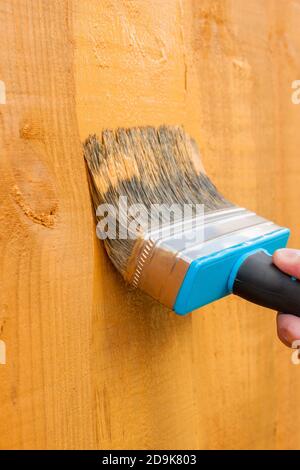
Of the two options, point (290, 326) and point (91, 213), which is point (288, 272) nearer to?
point (290, 326)

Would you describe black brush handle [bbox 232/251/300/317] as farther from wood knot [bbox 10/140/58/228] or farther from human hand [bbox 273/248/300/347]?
wood knot [bbox 10/140/58/228]

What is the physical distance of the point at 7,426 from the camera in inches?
20.9

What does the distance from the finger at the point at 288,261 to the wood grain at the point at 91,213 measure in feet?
0.59

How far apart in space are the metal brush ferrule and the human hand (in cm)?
5

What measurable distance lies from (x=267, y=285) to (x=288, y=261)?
33 millimetres

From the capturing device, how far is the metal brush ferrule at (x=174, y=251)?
1.75 feet

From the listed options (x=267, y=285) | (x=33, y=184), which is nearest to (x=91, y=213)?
(x=33, y=184)

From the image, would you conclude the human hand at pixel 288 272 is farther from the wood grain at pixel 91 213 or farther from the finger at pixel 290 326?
the wood grain at pixel 91 213

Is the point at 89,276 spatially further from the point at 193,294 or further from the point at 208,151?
the point at 208,151

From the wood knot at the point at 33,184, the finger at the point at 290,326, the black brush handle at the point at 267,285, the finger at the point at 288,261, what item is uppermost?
the wood knot at the point at 33,184

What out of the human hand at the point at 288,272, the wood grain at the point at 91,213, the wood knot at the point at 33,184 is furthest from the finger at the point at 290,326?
the wood knot at the point at 33,184

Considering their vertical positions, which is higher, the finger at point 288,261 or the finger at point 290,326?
the finger at point 288,261

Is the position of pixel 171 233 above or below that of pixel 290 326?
above

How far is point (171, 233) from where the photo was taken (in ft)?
1.82
